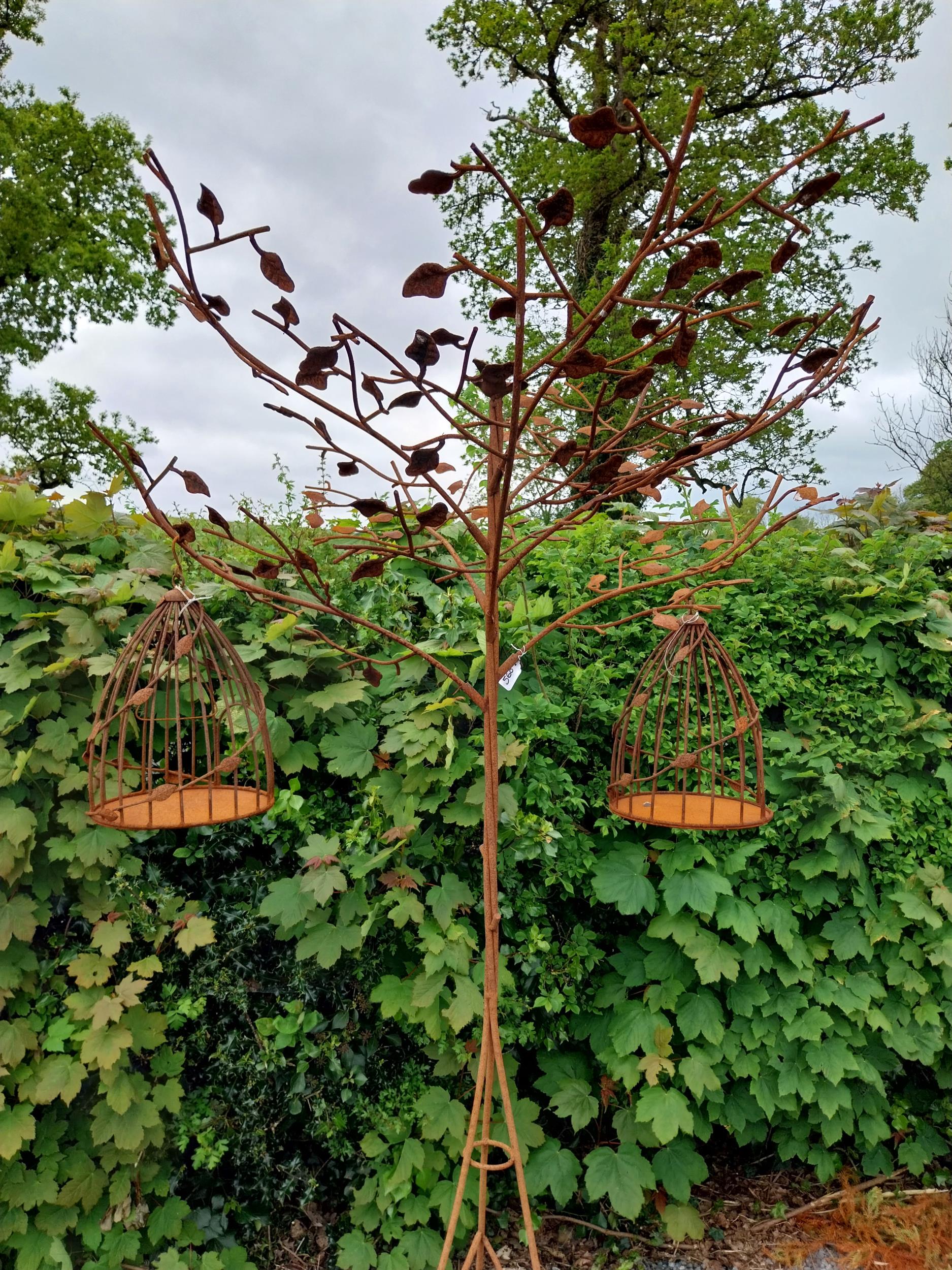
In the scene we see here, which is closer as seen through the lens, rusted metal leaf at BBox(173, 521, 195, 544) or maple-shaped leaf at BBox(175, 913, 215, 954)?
rusted metal leaf at BBox(173, 521, 195, 544)

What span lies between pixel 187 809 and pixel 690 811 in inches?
42.6

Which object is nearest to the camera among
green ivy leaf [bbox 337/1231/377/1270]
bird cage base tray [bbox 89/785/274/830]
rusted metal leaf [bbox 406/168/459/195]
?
rusted metal leaf [bbox 406/168/459/195]

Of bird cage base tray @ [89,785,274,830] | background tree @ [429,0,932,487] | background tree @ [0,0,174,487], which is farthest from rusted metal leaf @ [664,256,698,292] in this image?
background tree @ [0,0,174,487]

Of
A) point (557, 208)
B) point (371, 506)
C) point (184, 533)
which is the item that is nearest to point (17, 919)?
point (184, 533)

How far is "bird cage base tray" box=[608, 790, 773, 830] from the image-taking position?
1624 mm

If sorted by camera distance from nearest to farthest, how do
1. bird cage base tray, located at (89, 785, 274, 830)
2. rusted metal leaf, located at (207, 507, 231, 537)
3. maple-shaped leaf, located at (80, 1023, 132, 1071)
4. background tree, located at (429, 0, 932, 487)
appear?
rusted metal leaf, located at (207, 507, 231, 537) < bird cage base tray, located at (89, 785, 274, 830) < maple-shaped leaf, located at (80, 1023, 132, 1071) < background tree, located at (429, 0, 932, 487)

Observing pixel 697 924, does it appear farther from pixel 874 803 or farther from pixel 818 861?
pixel 874 803

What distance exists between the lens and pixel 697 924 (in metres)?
2.41

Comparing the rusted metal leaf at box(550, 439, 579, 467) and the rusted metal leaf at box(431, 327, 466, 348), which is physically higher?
the rusted metal leaf at box(431, 327, 466, 348)

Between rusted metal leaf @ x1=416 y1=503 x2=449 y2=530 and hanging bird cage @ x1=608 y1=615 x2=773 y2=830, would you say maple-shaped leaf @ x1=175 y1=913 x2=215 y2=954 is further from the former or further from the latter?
rusted metal leaf @ x1=416 y1=503 x2=449 y2=530

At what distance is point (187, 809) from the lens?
1.61 m

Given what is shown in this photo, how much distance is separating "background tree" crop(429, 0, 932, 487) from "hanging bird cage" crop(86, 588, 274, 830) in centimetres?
1004

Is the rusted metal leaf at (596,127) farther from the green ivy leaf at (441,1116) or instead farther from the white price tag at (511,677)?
the green ivy leaf at (441,1116)

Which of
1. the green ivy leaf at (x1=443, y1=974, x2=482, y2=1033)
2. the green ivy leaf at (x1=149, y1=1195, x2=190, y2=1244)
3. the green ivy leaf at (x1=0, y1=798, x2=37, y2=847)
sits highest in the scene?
the green ivy leaf at (x1=0, y1=798, x2=37, y2=847)
